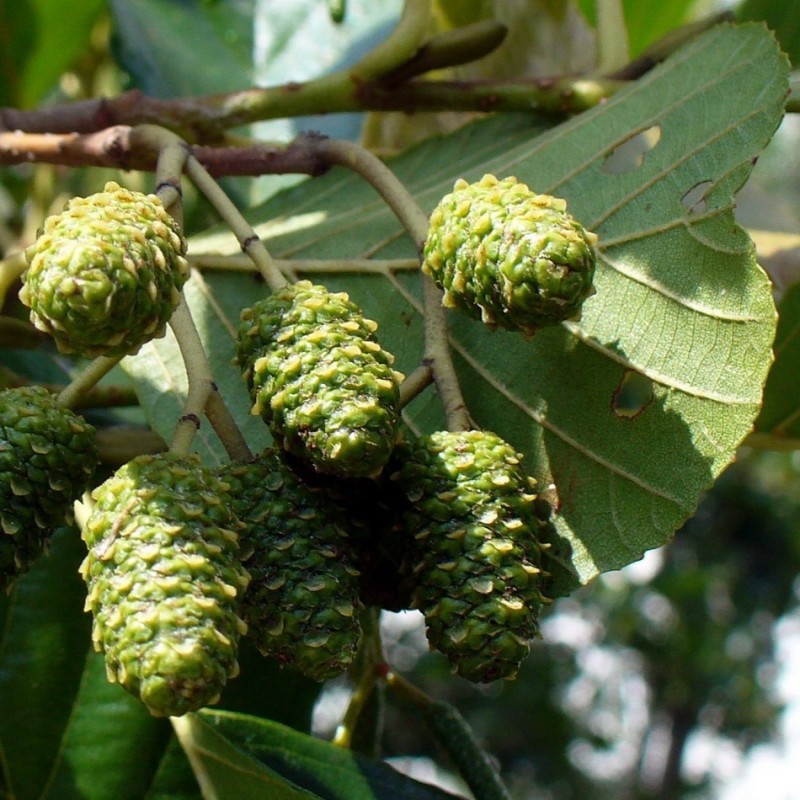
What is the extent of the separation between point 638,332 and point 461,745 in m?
0.64

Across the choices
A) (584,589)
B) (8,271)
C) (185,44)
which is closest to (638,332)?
(8,271)

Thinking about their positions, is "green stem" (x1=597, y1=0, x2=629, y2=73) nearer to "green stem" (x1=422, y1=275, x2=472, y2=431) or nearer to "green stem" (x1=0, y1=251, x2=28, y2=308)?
"green stem" (x1=422, y1=275, x2=472, y2=431)

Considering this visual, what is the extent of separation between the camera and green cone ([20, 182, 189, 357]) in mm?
901

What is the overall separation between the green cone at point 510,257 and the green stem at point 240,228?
0.57 ft

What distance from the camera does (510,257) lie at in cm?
101

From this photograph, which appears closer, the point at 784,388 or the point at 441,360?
the point at 441,360

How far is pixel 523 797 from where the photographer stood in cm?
898

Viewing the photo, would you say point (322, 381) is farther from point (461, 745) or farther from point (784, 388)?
point (784, 388)

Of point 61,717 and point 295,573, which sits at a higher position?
point 295,573

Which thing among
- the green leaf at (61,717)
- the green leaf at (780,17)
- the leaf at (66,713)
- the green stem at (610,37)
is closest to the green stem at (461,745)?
the leaf at (66,713)

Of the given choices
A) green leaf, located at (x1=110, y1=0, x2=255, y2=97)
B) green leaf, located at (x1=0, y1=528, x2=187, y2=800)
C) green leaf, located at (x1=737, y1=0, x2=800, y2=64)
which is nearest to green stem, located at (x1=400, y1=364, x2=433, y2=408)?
green leaf, located at (x1=0, y1=528, x2=187, y2=800)

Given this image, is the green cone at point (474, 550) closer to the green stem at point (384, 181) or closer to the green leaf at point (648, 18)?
the green stem at point (384, 181)

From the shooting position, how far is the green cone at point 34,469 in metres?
1.01

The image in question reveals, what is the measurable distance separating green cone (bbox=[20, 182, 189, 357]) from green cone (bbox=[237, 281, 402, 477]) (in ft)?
0.37
